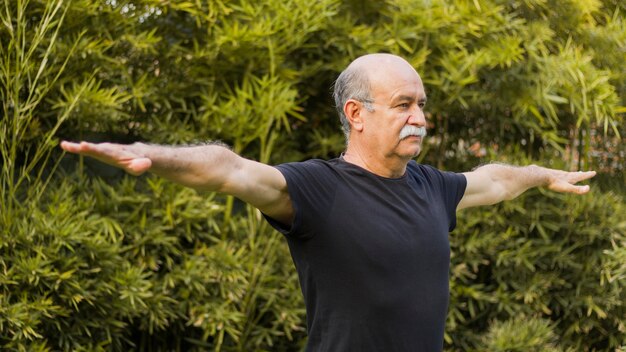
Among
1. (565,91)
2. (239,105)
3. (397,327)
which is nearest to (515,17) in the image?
(565,91)

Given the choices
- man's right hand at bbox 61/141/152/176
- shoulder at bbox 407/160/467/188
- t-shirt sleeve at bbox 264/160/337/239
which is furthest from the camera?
shoulder at bbox 407/160/467/188

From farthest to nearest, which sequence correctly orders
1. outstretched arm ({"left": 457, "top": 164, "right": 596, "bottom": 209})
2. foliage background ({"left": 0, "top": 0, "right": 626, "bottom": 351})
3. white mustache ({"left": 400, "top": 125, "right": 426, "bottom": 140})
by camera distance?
foliage background ({"left": 0, "top": 0, "right": 626, "bottom": 351}) < outstretched arm ({"left": 457, "top": 164, "right": 596, "bottom": 209}) < white mustache ({"left": 400, "top": 125, "right": 426, "bottom": 140})

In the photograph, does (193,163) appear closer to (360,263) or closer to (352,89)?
(360,263)

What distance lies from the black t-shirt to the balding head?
21 centimetres

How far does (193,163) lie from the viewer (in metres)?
1.71

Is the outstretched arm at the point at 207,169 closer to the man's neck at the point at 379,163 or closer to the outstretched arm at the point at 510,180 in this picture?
the man's neck at the point at 379,163

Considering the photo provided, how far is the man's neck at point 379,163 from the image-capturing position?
2139mm

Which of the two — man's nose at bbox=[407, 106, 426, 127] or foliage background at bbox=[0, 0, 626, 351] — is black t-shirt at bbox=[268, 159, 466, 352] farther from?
foliage background at bbox=[0, 0, 626, 351]

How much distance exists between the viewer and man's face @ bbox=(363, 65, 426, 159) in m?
2.11

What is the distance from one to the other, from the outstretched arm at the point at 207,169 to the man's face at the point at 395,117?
316 millimetres

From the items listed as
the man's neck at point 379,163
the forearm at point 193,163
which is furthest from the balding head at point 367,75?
the forearm at point 193,163

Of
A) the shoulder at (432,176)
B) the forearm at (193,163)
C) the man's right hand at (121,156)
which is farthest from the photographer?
the shoulder at (432,176)

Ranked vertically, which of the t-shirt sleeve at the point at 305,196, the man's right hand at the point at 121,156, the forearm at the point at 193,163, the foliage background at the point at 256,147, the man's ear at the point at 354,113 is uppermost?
the man's right hand at the point at 121,156

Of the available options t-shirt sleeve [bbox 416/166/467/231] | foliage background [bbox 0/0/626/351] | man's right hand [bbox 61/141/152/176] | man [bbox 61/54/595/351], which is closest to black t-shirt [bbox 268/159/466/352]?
man [bbox 61/54/595/351]
